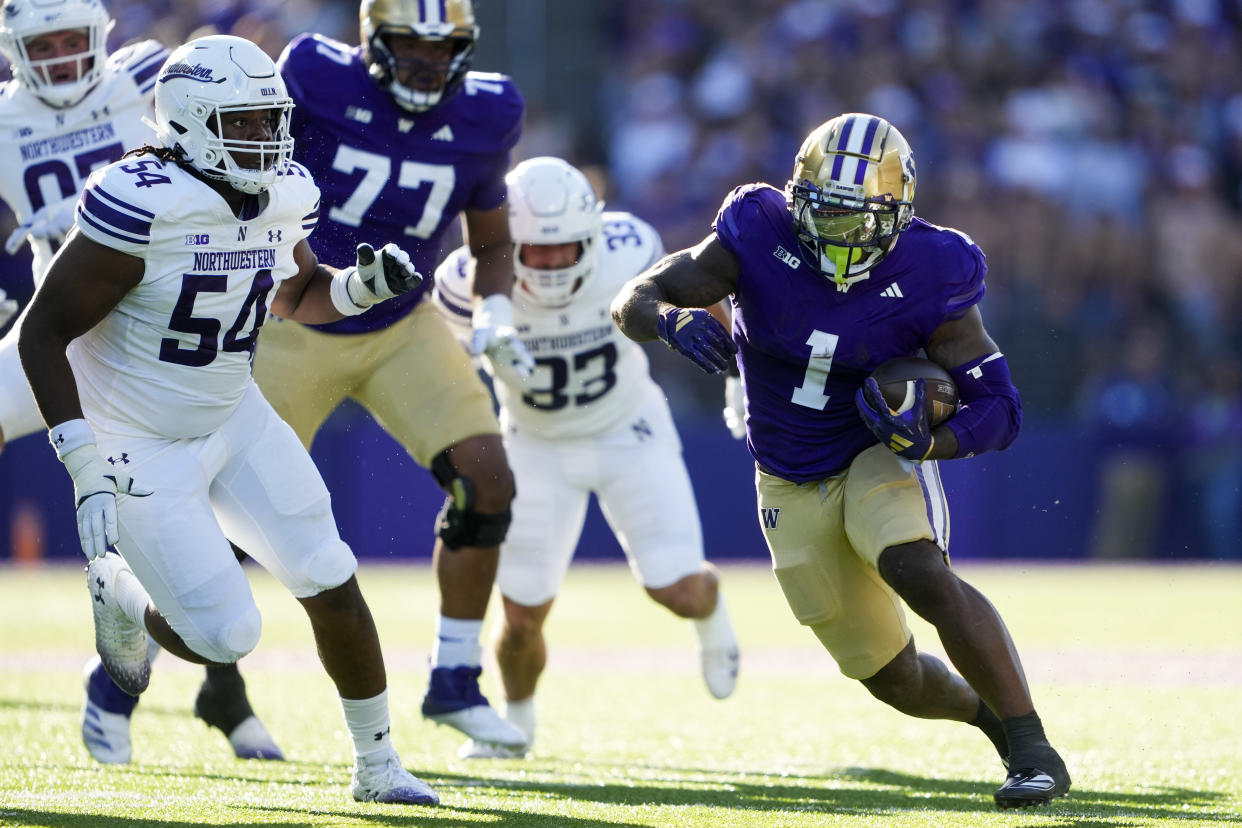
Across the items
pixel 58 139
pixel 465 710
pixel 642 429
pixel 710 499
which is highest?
pixel 58 139

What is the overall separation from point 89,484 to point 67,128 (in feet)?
6.84

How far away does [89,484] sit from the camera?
12.5 feet

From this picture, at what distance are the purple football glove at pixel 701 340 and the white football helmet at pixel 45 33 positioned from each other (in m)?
2.44

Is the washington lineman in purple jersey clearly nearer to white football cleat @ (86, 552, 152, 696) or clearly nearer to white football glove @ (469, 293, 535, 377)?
white football glove @ (469, 293, 535, 377)

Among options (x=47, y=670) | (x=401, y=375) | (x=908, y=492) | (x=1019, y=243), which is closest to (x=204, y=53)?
(x=401, y=375)

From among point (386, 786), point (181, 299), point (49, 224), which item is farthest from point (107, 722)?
point (181, 299)

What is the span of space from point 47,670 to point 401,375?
309cm

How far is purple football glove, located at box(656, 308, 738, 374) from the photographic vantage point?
408 centimetres

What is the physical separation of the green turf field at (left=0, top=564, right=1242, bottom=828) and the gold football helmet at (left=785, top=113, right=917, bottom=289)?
139 cm

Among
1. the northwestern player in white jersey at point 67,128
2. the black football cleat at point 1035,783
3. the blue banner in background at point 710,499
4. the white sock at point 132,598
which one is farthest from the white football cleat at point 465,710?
the blue banner in background at point 710,499

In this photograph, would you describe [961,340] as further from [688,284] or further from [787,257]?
[688,284]

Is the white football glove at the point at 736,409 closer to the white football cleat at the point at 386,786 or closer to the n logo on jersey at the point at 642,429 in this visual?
the n logo on jersey at the point at 642,429

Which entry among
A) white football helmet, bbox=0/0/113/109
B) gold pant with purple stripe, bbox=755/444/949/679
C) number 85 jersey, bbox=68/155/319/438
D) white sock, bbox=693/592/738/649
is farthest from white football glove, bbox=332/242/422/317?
white sock, bbox=693/592/738/649

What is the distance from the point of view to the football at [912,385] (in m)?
4.10
